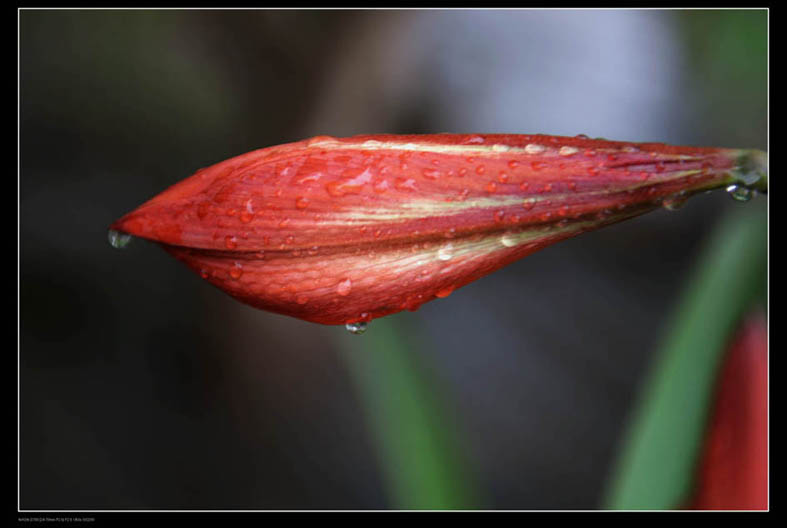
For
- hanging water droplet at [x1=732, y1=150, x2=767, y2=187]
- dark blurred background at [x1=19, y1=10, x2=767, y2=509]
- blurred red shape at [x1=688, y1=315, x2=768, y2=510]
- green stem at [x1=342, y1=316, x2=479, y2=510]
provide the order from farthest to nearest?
1. dark blurred background at [x1=19, y1=10, x2=767, y2=509]
2. green stem at [x1=342, y1=316, x2=479, y2=510]
3. blurred red shape at [x1=688, y1=315, x2=768, y2=510]
4. hanging water droplet at [x1=732, y1=150, x2=767, y2=187]

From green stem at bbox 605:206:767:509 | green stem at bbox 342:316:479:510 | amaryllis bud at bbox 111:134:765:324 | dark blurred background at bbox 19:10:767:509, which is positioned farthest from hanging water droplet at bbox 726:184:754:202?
dark blurred background at bbox 19:10:767:509

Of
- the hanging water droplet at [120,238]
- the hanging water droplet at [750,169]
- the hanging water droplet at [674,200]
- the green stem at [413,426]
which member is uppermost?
the hanging water droplet at [750,169]

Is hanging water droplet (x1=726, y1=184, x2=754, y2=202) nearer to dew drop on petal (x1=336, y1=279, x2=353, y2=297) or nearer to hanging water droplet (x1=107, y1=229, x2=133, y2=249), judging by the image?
dew drop on petal (x1=336, y1=279, x2=353, y2=297)

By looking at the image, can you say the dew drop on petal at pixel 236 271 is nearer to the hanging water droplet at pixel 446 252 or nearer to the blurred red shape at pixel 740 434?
Result: the hanging water droplet at pixel 446 252

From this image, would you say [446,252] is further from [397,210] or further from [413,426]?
[413,426]

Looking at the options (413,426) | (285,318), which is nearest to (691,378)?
(413,426)

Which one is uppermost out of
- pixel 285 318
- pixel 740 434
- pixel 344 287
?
pixel 344 287

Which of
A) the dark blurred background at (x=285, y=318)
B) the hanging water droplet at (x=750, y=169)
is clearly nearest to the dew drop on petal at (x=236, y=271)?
the hanging water droplet at (x=750, y=169)
